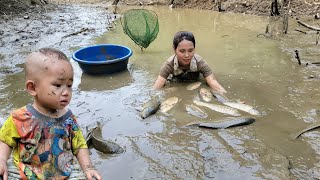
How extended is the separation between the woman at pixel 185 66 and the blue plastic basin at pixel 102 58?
0.93 metres

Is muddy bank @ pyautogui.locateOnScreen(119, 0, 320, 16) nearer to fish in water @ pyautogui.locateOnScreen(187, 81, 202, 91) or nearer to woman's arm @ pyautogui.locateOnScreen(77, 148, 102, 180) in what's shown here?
fish in water @ pyautogui.locateOnScreen(187, 81, 202, 91)

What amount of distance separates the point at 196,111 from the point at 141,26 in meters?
4.12

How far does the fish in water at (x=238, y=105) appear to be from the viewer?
183 inches

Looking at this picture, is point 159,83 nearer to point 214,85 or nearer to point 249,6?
point 214,85

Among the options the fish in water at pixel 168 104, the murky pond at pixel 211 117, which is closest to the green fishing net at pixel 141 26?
the murky pond at pixel 211 117

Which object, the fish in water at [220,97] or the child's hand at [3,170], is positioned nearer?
the child's hand at [3,170]

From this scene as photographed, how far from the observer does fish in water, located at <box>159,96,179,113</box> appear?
16.0 feet

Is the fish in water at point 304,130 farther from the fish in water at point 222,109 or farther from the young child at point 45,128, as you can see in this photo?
the young child at point 45,128

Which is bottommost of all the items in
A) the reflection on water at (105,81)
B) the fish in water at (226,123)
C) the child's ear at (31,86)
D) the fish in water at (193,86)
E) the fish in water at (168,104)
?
the reflection on water at (105,81)

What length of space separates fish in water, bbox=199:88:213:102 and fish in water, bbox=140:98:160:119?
2.29ft

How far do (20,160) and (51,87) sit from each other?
0.54 meters

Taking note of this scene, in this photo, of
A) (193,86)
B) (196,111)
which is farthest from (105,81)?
(196,111)

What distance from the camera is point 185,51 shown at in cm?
550

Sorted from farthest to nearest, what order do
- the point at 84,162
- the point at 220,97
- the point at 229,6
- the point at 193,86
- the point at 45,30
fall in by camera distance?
the point at 229,6, the point at 45,30, the point at 193,86, the point at 220,97, the point at 84,162
